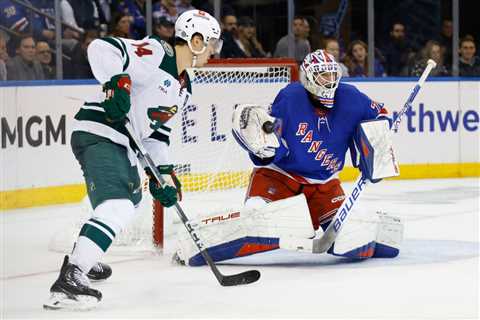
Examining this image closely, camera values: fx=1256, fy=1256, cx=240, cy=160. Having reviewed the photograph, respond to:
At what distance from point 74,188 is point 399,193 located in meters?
2.02

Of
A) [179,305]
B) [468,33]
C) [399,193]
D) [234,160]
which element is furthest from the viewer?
[468,33]

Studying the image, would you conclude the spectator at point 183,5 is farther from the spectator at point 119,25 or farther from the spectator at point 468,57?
the spectator at point 468,57

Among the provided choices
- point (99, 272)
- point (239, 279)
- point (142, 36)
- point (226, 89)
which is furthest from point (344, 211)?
point (142, 36)

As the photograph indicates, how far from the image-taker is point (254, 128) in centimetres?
484

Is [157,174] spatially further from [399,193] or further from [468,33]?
[468,33]

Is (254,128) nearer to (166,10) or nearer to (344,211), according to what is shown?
(344,211)

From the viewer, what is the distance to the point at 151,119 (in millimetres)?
4344

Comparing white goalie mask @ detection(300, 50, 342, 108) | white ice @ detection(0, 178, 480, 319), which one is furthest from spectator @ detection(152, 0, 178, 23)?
Result: white goalie mask @ detection(300, 50, 342, 108)

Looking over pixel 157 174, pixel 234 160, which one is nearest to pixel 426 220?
pixel 234 160

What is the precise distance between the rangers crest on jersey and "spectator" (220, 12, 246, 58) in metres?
3.95

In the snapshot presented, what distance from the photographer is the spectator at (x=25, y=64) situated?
695cm

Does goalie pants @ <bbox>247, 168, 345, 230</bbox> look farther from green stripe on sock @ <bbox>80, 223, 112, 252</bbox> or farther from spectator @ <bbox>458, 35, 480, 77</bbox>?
spectator @ <bbox>458, 35, 480, 77</bbox>

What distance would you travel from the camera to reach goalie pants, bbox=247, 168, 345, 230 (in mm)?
5148

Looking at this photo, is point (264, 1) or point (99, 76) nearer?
point (99, 76)
